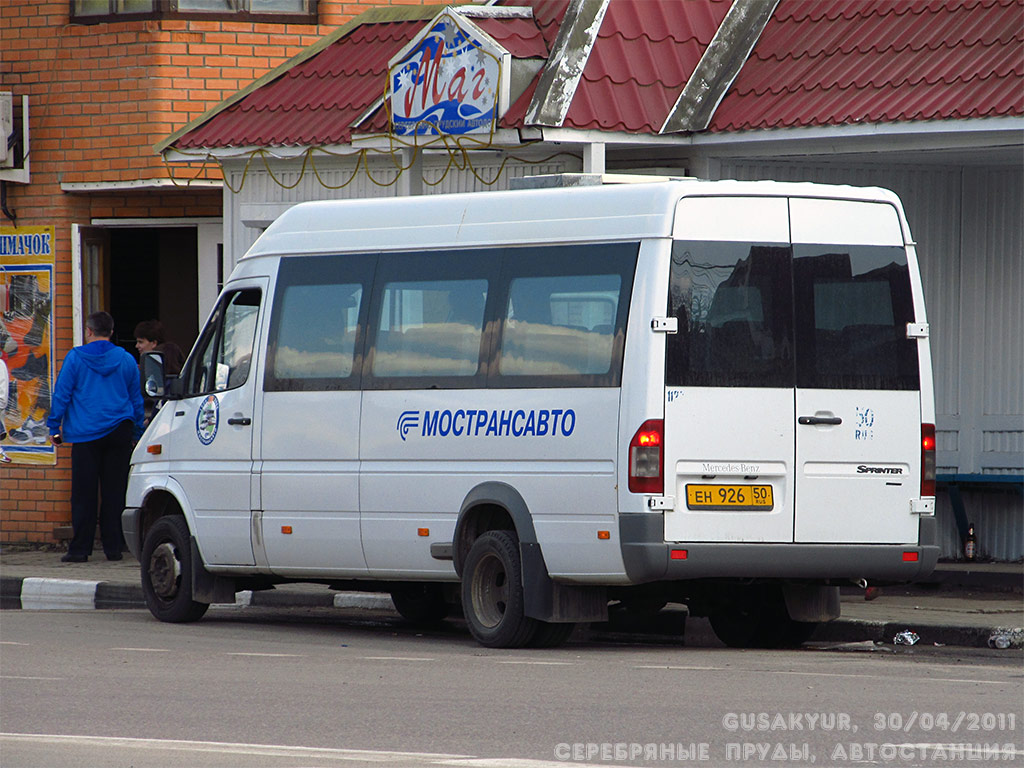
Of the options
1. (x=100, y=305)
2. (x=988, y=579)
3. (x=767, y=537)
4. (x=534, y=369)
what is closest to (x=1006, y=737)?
(x=767, y=537)

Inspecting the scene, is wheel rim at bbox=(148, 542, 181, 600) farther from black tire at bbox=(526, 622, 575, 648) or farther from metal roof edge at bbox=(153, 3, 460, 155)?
metal roof edge at bbox=(153, 3, 460, 155)

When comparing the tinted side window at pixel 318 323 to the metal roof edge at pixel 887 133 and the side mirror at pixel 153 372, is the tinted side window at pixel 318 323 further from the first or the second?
the metal roof edge at pixel 887 133

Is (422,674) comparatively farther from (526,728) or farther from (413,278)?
(413,278)

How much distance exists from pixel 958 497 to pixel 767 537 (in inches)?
188

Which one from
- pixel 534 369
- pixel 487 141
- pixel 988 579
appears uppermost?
pixel 487 141

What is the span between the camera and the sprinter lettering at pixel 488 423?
1083 cm

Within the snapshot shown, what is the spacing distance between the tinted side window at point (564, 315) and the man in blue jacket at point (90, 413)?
6.54m

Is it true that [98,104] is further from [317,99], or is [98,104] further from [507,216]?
[507,216]

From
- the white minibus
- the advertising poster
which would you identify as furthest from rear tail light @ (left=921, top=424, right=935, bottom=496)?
the advertising poster

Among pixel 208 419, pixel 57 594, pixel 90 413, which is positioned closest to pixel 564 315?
pixel 208 419

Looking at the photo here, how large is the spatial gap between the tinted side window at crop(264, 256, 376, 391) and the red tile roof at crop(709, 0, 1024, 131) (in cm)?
341

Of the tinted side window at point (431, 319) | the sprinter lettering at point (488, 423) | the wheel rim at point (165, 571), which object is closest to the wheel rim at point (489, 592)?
the sprinter lettering at point (488, 423)

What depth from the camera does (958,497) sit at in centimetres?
1501

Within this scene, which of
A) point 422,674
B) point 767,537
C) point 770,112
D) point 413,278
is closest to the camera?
point 422,674
